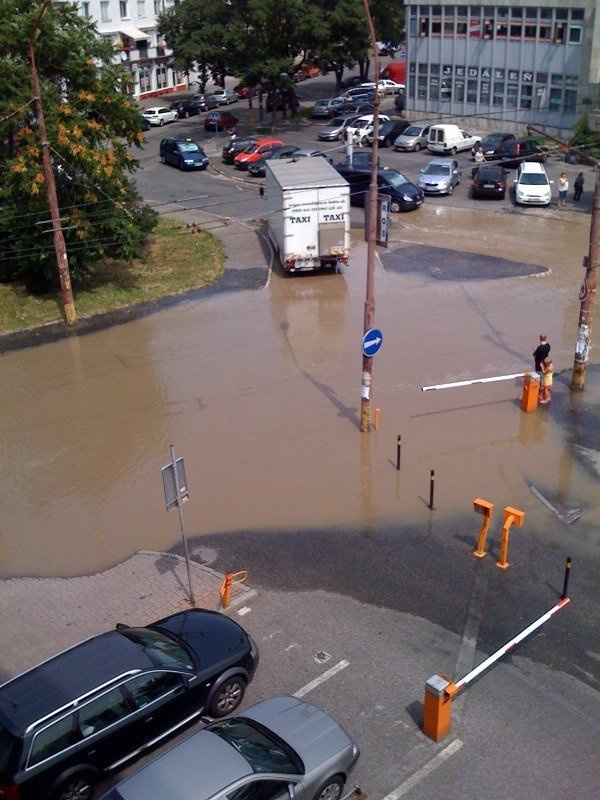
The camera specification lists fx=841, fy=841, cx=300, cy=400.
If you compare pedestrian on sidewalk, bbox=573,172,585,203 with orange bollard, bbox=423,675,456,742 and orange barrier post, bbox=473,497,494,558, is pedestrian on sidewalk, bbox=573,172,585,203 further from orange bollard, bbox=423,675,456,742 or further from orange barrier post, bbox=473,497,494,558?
orange bollard, bbox=423,675,456,742

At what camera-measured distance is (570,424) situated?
16.5 m

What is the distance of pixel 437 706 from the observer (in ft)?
29.1

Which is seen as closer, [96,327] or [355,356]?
[355,356]

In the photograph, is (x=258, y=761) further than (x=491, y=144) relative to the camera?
No

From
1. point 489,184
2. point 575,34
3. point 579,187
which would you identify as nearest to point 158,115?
point 575,34

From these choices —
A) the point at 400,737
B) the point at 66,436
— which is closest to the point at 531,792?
the point at 400,737

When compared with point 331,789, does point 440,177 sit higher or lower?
higher

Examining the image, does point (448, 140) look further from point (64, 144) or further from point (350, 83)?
point (64, 144)

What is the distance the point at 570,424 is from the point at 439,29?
3496 cm

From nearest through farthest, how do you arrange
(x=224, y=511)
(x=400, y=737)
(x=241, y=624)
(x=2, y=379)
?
(x=400, y=737) < (x=241, y=624) < (x=224, y=511) < (x=2, y=379)

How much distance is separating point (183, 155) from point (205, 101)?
1838cm

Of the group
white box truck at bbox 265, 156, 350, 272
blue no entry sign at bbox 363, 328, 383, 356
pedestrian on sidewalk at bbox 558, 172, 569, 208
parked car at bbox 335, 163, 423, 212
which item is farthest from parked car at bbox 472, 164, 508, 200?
blue no entry sign at bbox 363, 328, 383, 356

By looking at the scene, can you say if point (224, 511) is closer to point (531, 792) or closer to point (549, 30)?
point (531, 792)

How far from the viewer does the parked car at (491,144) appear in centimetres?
3869
